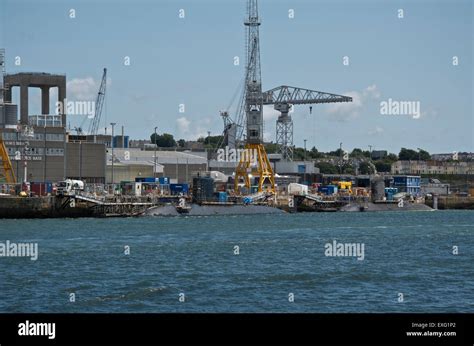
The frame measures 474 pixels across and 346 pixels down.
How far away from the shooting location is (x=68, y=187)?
8581 cm

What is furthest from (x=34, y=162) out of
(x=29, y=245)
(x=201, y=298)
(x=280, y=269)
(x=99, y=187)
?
(x=201, y=298)

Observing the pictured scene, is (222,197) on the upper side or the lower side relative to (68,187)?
lower

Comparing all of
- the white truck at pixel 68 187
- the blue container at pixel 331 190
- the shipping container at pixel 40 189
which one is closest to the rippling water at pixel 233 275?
the white truck at pixel 68 187

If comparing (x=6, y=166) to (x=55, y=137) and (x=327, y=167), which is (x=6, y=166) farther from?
(x=327, y=167)

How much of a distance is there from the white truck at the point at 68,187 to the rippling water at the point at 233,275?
3069 cm

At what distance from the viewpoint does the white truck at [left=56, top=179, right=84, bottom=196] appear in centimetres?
8381

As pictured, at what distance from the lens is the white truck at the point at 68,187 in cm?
8381

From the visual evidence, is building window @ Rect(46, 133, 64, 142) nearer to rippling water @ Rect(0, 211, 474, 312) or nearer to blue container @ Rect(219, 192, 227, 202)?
blue container @ Rect(219, 192, 227, 202)

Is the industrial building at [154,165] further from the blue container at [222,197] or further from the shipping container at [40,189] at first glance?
the shipping container at [40,189]

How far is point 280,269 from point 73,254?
10792mm

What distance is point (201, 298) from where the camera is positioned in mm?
25047

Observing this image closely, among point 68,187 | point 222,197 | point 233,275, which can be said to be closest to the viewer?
point 233,275

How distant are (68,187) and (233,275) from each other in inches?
2231

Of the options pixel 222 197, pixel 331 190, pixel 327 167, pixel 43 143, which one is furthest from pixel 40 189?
pixel 327 167
